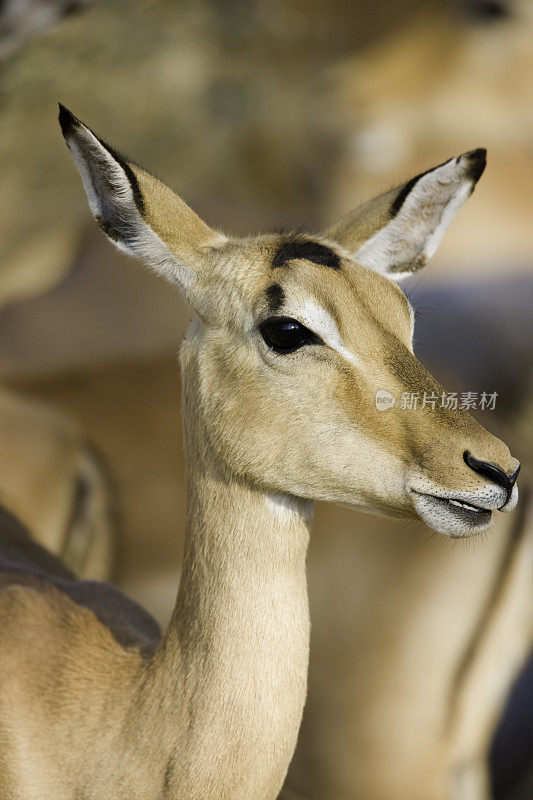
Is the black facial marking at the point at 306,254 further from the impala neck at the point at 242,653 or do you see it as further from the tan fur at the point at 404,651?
the tan fur at the point at 404,651

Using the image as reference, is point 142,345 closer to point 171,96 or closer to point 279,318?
point 279,318

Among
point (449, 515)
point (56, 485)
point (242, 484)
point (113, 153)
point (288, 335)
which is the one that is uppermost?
point (113, 153)

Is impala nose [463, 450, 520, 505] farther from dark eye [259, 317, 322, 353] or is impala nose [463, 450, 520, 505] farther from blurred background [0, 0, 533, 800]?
blurred background [0, 0, 533, 800]

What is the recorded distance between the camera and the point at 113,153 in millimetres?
2191

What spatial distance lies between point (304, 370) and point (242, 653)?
64 centimetres

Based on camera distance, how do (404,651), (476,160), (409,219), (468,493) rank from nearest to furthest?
(468,493) < (476,160) < (409,219) < (404,651)

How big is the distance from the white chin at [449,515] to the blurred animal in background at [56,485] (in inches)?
76.2

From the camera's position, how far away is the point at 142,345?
Answer: 439 centimetres

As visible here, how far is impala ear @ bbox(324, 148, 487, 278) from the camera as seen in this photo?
8.45 feet

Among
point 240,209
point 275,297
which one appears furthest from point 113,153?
point 240,209

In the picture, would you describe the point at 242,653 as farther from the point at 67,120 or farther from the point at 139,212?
the point at 67,120

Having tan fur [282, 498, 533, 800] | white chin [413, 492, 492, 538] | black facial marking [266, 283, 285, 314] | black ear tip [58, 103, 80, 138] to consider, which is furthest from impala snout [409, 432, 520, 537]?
tan fur [282, 498, 533, 800]

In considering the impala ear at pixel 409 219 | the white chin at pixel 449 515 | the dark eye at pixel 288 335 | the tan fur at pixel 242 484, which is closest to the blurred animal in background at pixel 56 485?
the tan fur at pixel 242 484

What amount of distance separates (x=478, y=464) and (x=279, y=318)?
0.53 m
